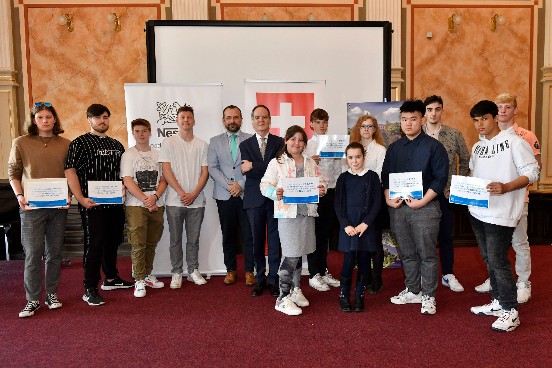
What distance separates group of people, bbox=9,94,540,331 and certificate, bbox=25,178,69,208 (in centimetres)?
9

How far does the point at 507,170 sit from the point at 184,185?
2.62 meters

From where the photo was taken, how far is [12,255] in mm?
5652

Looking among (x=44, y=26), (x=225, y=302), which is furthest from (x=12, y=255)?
(x=225, y=302)

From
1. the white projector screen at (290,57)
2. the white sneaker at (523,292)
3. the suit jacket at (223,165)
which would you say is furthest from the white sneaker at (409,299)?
the white projector screen at (290,57)

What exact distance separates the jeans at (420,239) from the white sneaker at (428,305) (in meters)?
0.03

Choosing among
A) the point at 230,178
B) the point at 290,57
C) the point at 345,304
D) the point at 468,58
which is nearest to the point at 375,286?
the point at 345,304

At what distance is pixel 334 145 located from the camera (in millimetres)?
4027

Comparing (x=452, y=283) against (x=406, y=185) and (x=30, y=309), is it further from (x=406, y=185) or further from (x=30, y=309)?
(x=30, y=309)

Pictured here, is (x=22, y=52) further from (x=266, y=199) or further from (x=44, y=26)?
(x=266, y=199)

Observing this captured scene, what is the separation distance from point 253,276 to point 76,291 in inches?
63.3

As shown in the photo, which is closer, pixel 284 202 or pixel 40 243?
pixel 284 202

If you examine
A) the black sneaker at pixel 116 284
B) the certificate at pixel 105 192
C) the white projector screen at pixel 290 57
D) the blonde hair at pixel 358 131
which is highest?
the white projector screen at pixel 290 57

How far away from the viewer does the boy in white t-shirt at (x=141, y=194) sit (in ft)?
12.7

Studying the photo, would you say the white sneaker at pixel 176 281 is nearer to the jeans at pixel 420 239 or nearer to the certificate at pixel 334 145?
the certificate at pixel 334 145
